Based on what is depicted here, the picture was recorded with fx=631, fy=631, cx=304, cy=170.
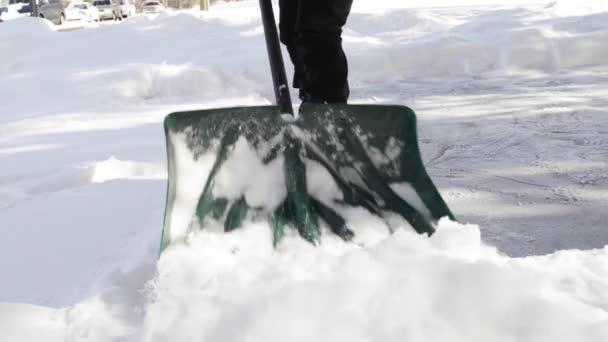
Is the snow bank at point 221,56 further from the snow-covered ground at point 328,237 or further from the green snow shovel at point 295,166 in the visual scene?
the green snow shovel at point 295,166

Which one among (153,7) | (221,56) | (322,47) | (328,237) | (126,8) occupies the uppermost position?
(322,47)

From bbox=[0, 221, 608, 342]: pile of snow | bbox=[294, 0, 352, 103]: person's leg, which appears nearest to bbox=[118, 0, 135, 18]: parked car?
bbox=[294, 0, 352, 103]: person's leg

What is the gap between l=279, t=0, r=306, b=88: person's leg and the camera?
1.92 m

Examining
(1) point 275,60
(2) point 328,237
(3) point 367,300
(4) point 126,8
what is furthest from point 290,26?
(4) point 126,8

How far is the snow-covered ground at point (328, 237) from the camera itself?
86 cm

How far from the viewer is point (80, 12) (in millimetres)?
17672

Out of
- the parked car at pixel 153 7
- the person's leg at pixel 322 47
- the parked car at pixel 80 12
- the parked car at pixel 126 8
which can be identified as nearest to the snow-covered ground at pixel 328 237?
the person's leg at pixel 322 47

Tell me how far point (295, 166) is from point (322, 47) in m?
0.51

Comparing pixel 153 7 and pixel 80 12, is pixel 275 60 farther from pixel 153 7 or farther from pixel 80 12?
pixel 153 7

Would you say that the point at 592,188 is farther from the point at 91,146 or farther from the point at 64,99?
the point at 64,99

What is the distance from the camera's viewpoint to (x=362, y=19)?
6.68 m

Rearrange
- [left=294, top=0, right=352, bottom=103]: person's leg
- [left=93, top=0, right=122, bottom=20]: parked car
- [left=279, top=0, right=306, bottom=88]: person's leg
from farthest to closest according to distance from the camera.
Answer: [left=93, top=0, right=122, bottom=20]: parked car → [left=279, top=0, right=306, bottom=88]: person's leg → [left=294, top=0, right=352, bottom=103]: person's leg

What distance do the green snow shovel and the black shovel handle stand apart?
0.08 metres

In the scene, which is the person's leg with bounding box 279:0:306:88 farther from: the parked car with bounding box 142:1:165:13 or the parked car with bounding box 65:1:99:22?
the parked car with bounding box 142:1:165:13
